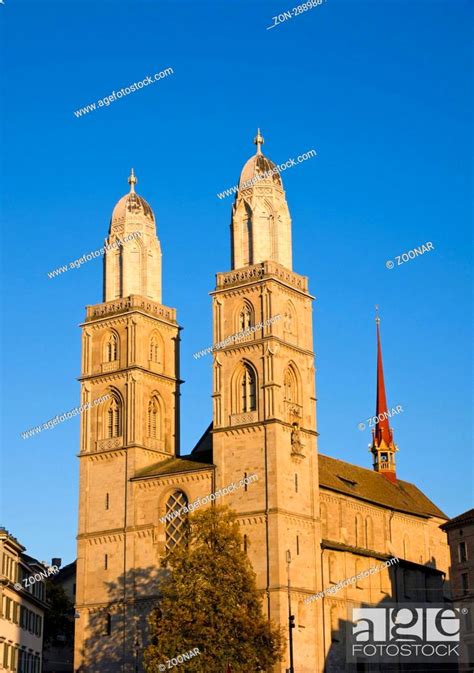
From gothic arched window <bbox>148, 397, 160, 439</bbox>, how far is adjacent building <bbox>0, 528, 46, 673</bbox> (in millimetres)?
12357

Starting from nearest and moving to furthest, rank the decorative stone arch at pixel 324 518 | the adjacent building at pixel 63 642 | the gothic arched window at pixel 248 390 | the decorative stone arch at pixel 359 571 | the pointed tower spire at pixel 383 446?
the gothic arched window at pixel 248 390 < the decorative stone arch at pixel 324 518 < the decorative stone arch at pixel 359 571 < the adjacent building at pixel 63 642 < the pointed tower spire at pixel 383 446

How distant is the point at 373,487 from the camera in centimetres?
10388

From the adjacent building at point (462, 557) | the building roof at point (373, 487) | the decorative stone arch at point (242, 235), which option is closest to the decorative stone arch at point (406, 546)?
the building roof at point (373, 487)

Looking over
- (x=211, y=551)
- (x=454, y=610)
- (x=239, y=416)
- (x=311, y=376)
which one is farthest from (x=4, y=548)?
(x=454, y=610)

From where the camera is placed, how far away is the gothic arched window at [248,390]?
276 feet

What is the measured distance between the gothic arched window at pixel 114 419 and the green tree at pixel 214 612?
1759 cm

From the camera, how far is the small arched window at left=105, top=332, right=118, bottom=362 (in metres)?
92.2

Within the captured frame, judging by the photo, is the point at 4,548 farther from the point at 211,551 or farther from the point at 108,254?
the point at 108,254

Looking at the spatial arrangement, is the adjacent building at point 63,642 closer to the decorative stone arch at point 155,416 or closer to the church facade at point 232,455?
the church facade at point 232,455

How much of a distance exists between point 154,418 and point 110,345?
6254 mm

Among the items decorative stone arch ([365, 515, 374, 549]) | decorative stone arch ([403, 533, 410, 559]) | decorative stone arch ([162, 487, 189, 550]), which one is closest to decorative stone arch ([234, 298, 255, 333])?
decorative stone arch ([162, 487, 189, 550])

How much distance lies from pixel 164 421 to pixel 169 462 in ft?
13.7

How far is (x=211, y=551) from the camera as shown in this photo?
72625mm

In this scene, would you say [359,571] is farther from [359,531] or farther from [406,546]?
[406,546]
